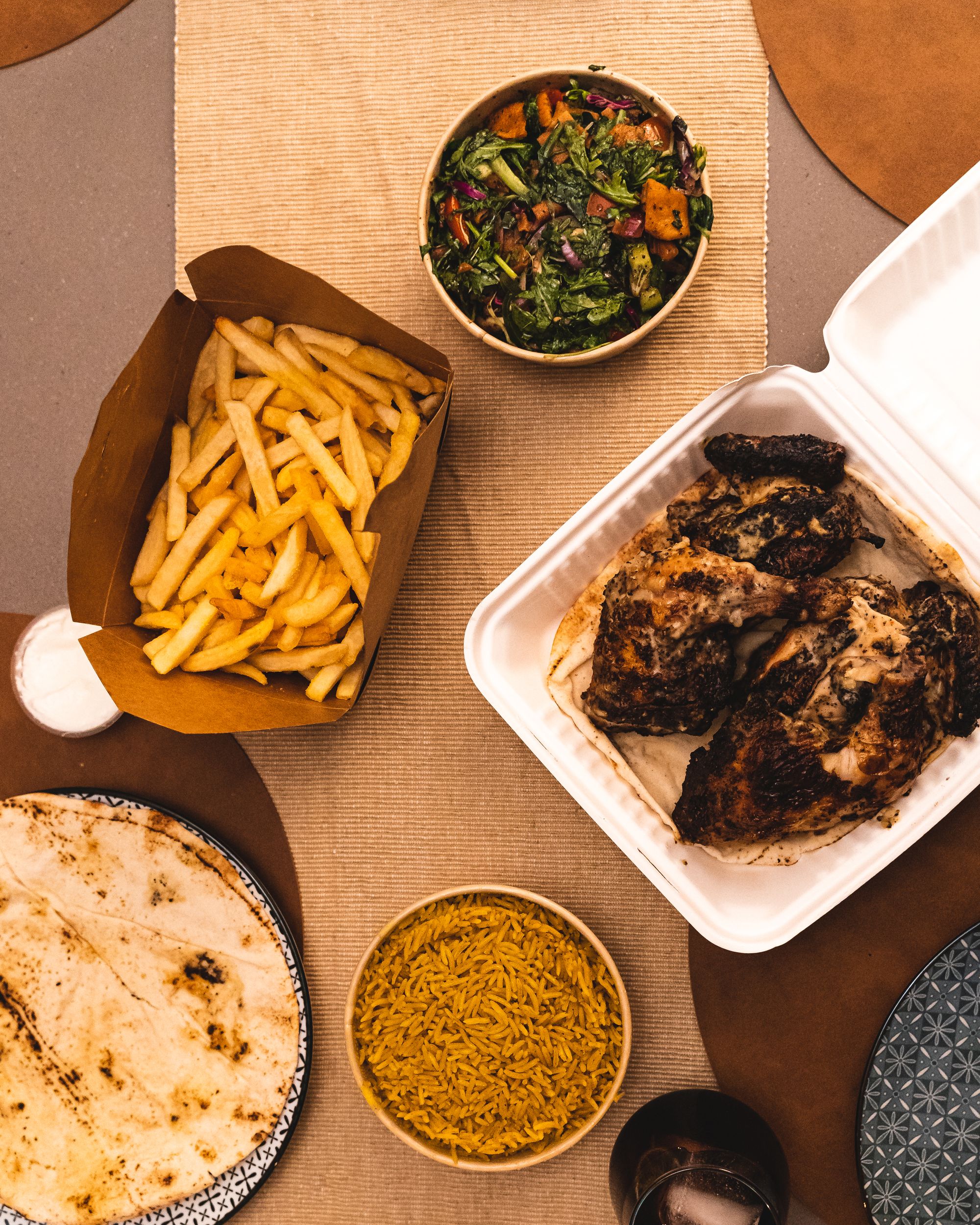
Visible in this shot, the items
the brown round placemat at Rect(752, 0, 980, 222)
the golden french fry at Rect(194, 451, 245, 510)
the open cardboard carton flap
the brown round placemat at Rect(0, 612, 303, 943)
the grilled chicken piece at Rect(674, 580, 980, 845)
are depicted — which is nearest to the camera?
the grilled chicken piece at Rect(674, 580, 980, 845)

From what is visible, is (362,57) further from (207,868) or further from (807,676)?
(207,868)

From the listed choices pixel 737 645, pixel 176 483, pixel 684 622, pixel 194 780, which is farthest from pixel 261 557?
pixel 737 645

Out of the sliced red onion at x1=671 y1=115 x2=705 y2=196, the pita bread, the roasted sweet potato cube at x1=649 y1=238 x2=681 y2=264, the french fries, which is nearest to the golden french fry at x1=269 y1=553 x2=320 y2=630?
the french fries

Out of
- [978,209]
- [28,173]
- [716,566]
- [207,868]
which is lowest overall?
[207,868]

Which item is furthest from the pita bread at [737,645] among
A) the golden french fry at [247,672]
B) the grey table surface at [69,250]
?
the grey table surface at [69,250]

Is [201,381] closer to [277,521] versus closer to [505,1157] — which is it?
[277,521]

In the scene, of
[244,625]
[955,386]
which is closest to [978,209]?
[955,386]

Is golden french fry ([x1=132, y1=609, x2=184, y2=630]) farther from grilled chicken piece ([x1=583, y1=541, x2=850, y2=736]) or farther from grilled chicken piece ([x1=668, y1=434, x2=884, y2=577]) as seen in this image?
grilled chicken piece ([x1=668, y1=434, x2=884, y2=577])
